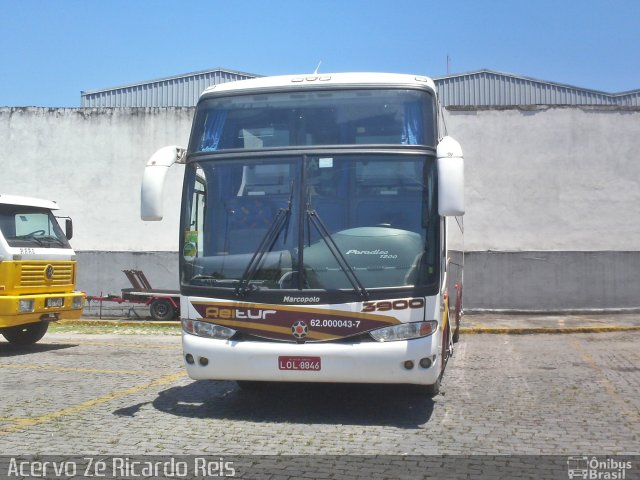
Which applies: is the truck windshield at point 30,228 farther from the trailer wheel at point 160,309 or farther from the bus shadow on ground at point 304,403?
the trailer wheel at point 160,309

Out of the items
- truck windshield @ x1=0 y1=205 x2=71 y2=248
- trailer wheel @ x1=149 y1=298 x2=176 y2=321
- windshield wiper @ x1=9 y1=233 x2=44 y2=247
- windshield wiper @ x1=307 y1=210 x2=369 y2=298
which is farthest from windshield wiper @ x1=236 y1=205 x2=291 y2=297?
trailer wheel @ x1=149 y1=298 x2=176 y2=321

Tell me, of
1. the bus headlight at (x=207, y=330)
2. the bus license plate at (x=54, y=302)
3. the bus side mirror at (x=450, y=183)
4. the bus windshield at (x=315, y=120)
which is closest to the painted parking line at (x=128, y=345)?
the bus license plate at (x=54, y=302)

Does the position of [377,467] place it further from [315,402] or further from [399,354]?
[315,402]

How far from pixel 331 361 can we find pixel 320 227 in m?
1.29

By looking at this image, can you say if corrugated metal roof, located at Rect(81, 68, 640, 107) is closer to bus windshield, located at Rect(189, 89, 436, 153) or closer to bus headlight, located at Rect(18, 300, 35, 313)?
bus headlight, located at Rect(18, 300, 35, 313)

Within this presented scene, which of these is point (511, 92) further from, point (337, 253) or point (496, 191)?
point (337, 253)

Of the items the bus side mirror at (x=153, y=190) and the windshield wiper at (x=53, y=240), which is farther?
the windshield wiper at (x=53, y=240)

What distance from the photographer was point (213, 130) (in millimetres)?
7684

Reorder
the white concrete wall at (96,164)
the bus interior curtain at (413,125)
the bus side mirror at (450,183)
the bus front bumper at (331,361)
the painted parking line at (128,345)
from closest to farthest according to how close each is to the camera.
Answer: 1. the bus side mirror at (450,183)
2. the bus front bumper at (331,361)
3. the bus interior curtain at (413,125)
4. the painted parking line at (128,345)
5. the white concrete wall at (96,164)

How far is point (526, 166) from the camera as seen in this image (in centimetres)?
1994

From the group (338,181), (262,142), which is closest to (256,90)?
(262,142)

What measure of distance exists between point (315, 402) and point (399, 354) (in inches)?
70.6

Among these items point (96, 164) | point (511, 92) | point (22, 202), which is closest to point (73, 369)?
point (22, 202)

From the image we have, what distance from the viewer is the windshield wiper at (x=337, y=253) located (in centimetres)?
689
